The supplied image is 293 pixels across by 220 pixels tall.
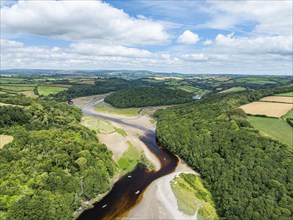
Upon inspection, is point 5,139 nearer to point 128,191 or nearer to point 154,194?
point 128,191

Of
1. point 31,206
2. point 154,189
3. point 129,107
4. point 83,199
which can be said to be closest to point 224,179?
point 154,189

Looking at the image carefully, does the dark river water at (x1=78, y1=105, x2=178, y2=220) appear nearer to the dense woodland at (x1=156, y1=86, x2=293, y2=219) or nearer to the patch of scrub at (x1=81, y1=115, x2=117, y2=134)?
the dense woodland at (x1=156, y1=86, x2=293, y2=219)

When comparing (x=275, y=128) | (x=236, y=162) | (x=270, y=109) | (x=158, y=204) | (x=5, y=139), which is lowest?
(x=158, y=204)

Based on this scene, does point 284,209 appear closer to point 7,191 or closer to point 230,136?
point 230,136

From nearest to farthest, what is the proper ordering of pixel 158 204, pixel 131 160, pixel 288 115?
pixel 158 204 → pixel 131 160 → pixel 288 115

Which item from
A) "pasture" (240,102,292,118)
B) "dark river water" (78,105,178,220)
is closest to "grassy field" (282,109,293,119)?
"pasture" (240,102,292,118)

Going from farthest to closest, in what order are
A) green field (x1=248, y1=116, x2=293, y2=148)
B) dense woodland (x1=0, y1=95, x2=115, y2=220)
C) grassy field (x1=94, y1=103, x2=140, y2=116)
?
grassy field (x1=94, y1=103, x2=140, y2=116) < green field (x1=248, y1=116, x2=293, y2=148) < dense woodland (x1=0, y1=95, x2=115, y2=220)

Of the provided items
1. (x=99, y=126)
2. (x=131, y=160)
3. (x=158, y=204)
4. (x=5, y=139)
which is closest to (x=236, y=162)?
(x=158, y=204)
